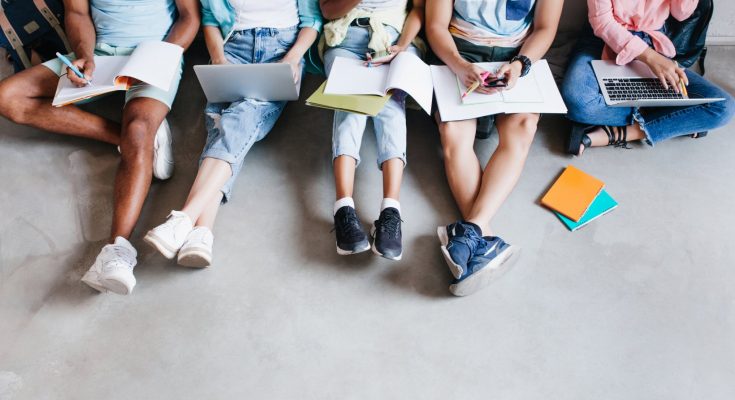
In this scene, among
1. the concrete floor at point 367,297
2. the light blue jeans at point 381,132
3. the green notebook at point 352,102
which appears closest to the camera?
the concrete floor at point 367,297

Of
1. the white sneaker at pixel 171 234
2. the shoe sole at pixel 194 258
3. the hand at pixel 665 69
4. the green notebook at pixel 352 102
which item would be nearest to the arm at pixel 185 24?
the green notebook at pixel 352 102

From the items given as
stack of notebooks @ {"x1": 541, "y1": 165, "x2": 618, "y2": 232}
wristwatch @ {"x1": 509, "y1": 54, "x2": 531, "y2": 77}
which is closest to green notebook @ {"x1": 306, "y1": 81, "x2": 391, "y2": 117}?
wristwatch @ {"x1": 509, "y1": 54, "x2": 531, "y2": 77}

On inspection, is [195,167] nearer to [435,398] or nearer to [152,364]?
[152,364]

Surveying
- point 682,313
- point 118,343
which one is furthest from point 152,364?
point 682,313

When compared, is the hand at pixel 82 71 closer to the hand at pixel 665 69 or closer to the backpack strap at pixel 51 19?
the backpack strap at pixel 51 19

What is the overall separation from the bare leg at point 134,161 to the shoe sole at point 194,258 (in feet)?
0.72

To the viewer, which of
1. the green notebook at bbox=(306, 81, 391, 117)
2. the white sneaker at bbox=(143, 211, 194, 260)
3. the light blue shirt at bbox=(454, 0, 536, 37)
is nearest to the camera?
the white sneaker at bbox=(143, 211, 194, 260)

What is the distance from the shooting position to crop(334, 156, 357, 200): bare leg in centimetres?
167

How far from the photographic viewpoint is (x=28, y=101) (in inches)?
70.7

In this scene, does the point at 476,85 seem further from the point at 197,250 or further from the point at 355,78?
the point at 197,250

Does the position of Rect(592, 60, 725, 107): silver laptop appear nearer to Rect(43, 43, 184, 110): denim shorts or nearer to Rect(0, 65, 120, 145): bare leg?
Rect(43, 43, 184, 110): denim shorts

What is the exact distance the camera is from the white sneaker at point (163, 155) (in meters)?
1.78

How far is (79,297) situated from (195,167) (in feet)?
1.97

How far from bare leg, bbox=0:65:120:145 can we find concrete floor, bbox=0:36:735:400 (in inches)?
4.2
